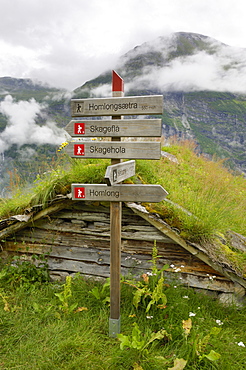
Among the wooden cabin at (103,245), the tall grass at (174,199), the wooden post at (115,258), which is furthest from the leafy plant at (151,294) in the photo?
the tall grass at (174,199)

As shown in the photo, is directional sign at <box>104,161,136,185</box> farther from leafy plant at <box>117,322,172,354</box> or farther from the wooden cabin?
leafy plant at <box>117,322,172,354</box>

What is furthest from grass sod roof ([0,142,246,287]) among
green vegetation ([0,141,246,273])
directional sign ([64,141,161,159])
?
directional sign ([64,141,161,159])

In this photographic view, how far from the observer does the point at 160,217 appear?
4.32 metres

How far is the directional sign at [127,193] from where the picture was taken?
3230mm

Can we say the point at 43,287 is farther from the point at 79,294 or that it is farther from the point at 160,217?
the point at 160,217

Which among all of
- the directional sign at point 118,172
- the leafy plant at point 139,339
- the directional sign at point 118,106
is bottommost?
the leafy plant at point 139,339

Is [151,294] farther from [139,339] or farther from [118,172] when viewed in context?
[118,172]

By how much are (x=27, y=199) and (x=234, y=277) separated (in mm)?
3829

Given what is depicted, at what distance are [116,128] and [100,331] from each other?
8.45 feet

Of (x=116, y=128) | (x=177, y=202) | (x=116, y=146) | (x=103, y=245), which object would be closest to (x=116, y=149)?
(x=116, y=146)

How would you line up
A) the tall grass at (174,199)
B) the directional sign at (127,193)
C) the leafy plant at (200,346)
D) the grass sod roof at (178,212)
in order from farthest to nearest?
the tall grass at (174,199)
the grass sod roof at (178,212)
the directional sign at (127,193)
the leafy plant at (200,346)

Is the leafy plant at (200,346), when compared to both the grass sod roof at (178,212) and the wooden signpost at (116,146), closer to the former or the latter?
the wooden signpost at (116,146)

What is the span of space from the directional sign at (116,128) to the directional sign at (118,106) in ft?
0.36

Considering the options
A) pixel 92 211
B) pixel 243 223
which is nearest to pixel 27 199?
pixel 92 211
